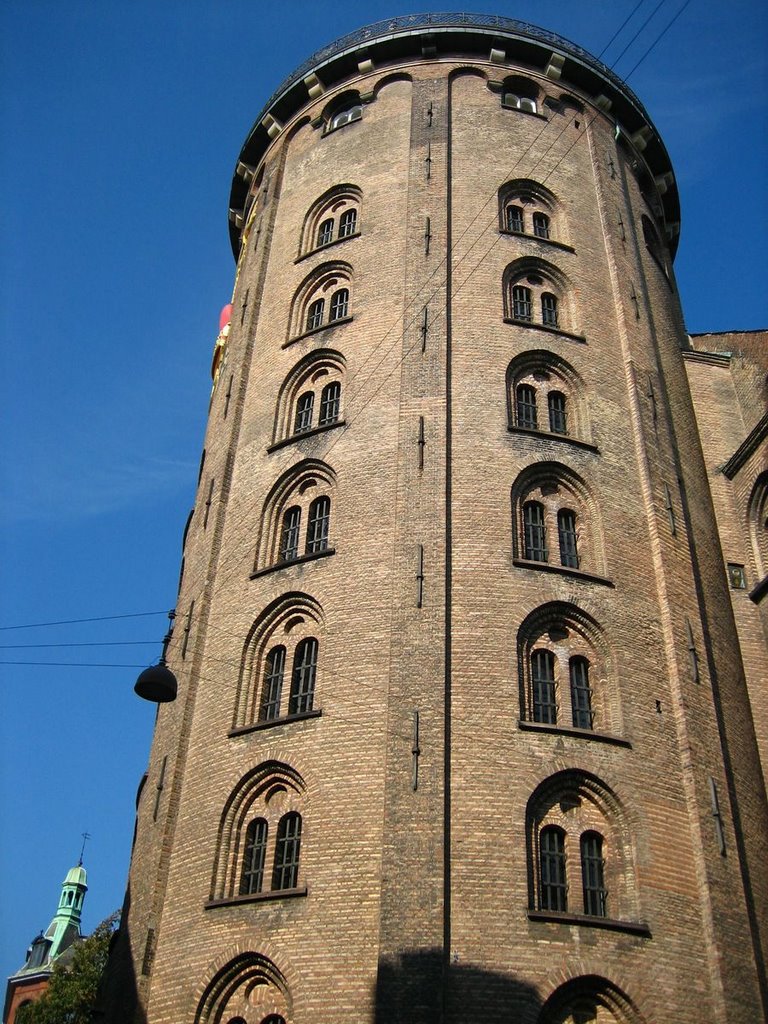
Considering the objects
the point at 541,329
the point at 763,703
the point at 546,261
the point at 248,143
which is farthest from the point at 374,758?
the point at 248,143

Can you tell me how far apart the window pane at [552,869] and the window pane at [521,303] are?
1128 centimetres

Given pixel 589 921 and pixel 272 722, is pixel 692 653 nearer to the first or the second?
pixel 589 921

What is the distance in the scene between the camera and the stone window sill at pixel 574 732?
656 inches

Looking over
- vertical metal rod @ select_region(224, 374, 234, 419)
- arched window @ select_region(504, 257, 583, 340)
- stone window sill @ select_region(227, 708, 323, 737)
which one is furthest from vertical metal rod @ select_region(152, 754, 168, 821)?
arched window @ select_region(504, 257, 583, 340)

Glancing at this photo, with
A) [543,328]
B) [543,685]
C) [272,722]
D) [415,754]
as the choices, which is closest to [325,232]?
[543,328]

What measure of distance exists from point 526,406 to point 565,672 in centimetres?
608

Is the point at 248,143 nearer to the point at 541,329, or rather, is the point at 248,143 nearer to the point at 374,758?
the point at 541,329

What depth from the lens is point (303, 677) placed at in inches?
729

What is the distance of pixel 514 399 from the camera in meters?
21.4

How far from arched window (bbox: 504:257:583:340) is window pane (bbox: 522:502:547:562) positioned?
491cm

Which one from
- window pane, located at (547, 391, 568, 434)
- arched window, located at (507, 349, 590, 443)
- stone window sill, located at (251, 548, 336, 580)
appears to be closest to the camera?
stone window sill, located at (251, 548, 336, 580)

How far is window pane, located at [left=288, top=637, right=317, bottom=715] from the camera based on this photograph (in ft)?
59.6

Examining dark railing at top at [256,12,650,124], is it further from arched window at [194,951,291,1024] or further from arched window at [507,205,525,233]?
arched window at [194,951,291,1024]

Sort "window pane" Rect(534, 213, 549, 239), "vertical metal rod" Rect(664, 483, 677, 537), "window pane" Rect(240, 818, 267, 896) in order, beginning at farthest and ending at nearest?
"window pane" Rect(534, 213, 549, 239)
"vertical metal rod" Rect(664, 483, 677, 537)
"window pane" Rect(240, 818, 267, 896)
